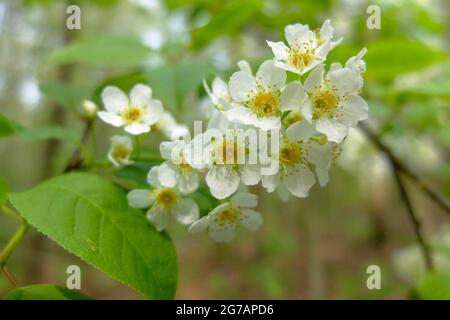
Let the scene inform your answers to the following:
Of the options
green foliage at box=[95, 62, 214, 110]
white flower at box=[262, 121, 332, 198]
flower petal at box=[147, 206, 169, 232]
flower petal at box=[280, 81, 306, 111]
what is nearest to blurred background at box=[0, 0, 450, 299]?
green foliage at box=[95, 62, 214, 110]

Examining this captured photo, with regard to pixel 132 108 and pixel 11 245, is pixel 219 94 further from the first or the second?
pixel 11 245

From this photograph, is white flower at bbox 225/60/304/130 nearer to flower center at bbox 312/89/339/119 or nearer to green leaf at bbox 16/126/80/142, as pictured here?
flower center at bbox 312/89/339/119

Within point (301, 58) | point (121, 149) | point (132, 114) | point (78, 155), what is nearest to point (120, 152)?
point (121, 149)

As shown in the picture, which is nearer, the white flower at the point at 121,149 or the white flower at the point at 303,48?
the white flower at the point at 303,48

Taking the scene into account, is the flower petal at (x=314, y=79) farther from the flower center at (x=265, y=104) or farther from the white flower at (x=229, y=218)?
the white flower at (x=229, y=218)

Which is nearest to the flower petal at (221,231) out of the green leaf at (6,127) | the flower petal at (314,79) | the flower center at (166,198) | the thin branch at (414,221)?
the flower center at (166,198)

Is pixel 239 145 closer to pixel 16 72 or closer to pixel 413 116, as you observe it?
pixel 413 116
